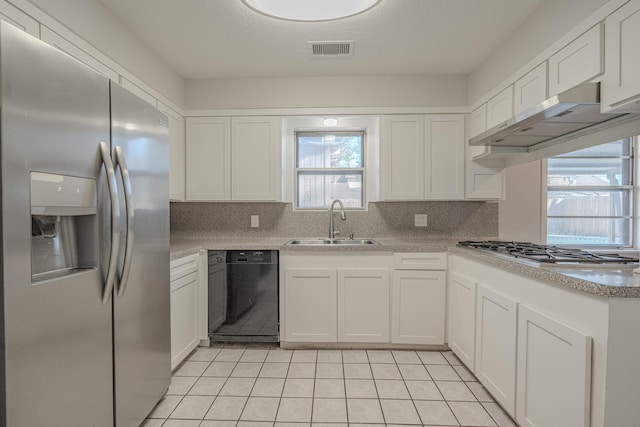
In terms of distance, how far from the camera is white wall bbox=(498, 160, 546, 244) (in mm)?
3035

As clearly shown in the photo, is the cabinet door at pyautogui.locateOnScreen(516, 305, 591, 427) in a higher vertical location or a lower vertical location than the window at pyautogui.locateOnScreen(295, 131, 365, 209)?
lower

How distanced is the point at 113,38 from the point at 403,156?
2.36m

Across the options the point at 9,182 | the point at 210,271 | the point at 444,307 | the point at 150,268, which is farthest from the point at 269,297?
the point at 9,182

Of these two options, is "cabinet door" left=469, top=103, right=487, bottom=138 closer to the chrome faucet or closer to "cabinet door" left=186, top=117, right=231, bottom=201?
the chrome faucet

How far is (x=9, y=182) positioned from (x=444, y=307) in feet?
8.94

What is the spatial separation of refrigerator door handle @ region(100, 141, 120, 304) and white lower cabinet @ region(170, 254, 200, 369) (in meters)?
0.85

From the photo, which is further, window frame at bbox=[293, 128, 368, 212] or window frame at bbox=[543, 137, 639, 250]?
window frame at bbox=[293, 128, 368, 212]

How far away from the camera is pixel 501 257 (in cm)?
190

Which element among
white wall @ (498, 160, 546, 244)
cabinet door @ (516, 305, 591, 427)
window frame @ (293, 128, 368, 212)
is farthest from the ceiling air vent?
cabinet door @ (516, 305, 591, 427)

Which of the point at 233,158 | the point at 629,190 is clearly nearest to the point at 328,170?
the point at 233,158

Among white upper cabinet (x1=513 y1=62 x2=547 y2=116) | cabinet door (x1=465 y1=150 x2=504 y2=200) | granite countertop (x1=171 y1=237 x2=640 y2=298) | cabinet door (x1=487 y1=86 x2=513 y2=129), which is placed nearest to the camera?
granite countertop (x1=171 y1=237 x2=640 y2=298)

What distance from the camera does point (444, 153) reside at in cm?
294

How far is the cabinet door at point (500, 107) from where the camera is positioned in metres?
2.32

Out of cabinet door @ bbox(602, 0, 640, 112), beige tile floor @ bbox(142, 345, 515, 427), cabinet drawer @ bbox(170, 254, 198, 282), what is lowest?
beige tile floor @ bbox(142, 345, 515, 427)
